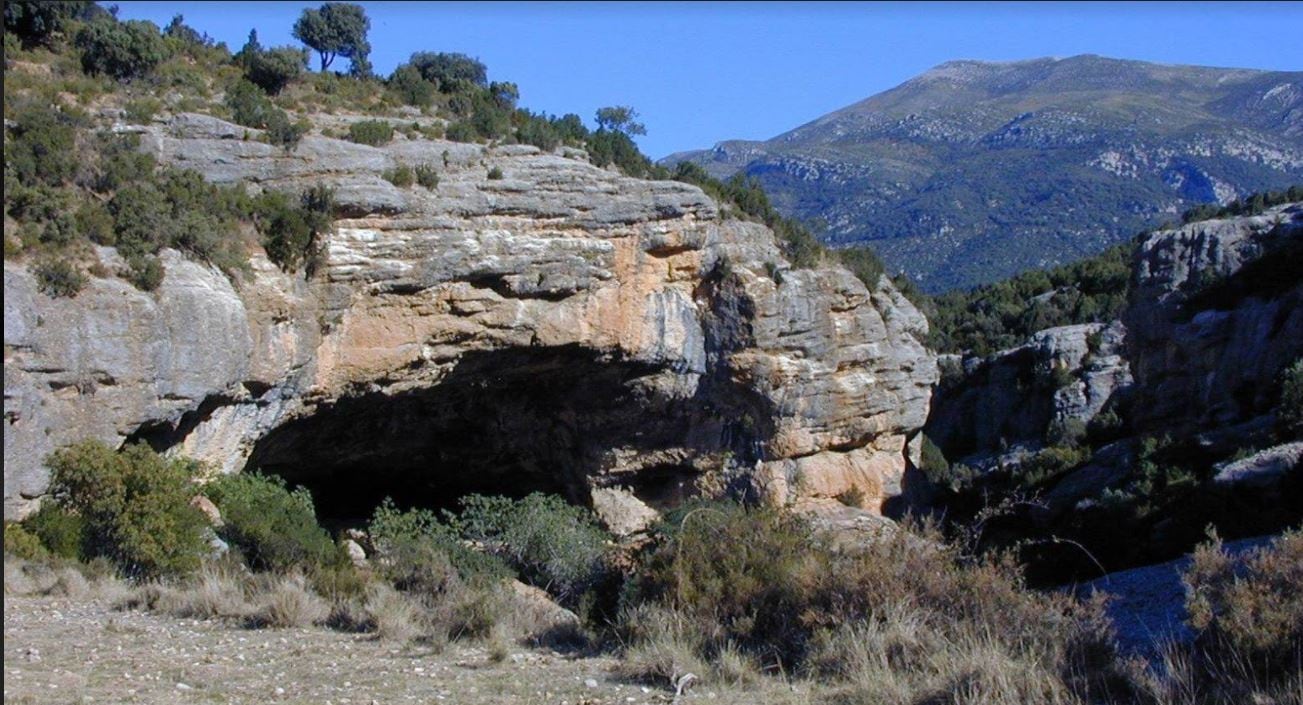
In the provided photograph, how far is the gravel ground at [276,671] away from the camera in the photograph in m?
7.48

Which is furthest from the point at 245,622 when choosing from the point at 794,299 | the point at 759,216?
the point at 759,216

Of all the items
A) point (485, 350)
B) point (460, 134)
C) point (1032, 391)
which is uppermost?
point (460, 134)

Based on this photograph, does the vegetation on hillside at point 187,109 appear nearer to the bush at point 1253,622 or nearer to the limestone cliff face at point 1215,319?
the limestone cliff face at point 1215,319

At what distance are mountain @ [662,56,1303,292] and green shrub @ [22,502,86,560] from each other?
61.8 metres

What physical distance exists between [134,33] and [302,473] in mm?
10545

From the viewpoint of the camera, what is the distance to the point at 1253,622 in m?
6.88

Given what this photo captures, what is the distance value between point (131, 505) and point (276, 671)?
762cm

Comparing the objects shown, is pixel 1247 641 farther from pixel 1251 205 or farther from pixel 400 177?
pixel 1251 205

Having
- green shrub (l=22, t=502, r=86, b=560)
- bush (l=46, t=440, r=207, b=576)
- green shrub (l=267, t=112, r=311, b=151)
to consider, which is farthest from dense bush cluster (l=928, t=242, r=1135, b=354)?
green shrub (l=22, t=502, r=86, b=560)

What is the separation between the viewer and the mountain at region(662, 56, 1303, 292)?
78562 millimetres

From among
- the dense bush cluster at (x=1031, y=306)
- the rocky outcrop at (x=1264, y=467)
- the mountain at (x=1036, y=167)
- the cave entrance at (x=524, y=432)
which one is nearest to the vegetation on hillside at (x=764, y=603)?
the cave entrance at (x=524, y=432)

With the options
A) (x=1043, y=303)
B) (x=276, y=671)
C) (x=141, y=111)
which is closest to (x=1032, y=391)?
(x=1043, y=303)

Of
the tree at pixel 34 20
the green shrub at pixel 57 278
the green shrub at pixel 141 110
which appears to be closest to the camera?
the green shrub at pixel 57 278

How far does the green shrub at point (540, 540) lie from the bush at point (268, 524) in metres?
2.98
